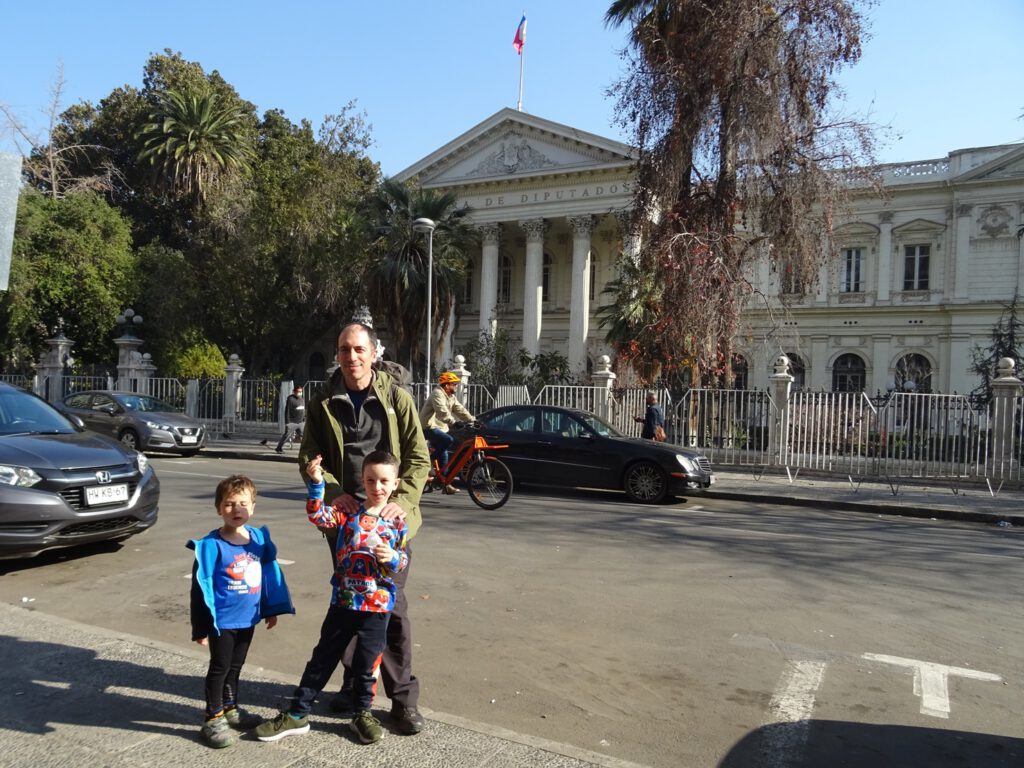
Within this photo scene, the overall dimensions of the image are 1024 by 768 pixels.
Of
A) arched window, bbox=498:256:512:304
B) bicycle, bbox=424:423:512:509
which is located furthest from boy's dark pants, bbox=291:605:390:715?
arched window, bbox=498:256:512:304

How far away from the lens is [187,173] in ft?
113

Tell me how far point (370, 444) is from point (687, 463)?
29.7 ft

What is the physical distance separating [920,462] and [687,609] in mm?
12498

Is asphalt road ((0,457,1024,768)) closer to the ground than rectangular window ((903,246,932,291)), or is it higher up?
closer to the ground

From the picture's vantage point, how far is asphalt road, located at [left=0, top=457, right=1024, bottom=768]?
12.1ft

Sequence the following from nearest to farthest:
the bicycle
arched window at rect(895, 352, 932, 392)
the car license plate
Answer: the car license plate
the bicycle
arched window at rect(895, 352, 932, 392)

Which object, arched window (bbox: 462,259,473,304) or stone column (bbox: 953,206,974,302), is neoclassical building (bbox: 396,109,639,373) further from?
stone column (bbox: 953,206,974,302)

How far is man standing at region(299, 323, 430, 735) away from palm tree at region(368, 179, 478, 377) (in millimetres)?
22707

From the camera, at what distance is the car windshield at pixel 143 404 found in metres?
17.9

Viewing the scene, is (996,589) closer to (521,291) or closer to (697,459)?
(697,459)

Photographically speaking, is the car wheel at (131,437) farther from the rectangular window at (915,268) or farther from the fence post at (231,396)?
the rectangular window at (915,268)

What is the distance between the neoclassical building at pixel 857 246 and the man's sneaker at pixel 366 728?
3089cm

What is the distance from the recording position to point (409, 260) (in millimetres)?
26281

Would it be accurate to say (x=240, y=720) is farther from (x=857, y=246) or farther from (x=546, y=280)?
(x=546, y=280)
